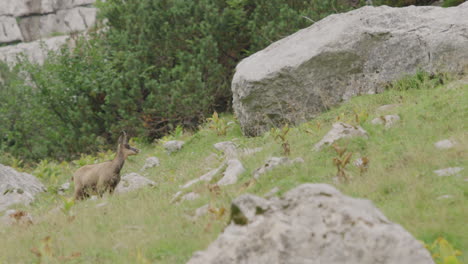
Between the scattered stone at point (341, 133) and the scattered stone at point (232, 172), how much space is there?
1.35 meters

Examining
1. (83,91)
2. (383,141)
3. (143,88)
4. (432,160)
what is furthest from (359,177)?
(83,91)

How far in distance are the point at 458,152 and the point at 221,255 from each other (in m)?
4.75

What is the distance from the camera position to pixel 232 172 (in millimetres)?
8555

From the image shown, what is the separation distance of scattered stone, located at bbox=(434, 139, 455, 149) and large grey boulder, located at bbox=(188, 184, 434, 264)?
407 cm

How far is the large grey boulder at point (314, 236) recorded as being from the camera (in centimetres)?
359

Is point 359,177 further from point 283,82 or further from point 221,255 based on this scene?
point 283,82

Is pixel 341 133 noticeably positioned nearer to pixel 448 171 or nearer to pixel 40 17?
pixel 448 171

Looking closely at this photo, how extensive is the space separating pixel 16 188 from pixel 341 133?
9.00m

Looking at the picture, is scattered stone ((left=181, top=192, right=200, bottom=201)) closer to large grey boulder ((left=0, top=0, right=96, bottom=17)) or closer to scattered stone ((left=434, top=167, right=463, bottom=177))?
scattered stone ((left=434, top=167, right=463, bottom=177))

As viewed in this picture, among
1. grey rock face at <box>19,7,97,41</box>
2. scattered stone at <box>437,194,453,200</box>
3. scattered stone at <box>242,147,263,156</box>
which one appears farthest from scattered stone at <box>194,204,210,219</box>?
grey rock face at <box>19,7,97,41</box>

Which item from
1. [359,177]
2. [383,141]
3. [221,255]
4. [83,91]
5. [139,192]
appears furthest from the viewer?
[83,91]

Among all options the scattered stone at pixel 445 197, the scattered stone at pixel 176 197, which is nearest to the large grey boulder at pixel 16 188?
the scattered stone at pixel 176 197

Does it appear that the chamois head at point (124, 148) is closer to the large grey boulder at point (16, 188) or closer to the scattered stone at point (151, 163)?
the scattered stone at point (151, 163)

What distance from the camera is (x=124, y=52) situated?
19844mm
